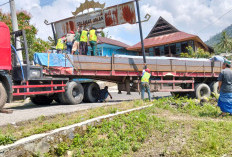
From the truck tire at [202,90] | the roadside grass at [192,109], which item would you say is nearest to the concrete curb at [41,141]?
the roadside grass at [192,109]

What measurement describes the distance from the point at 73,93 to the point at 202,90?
25.4 ft

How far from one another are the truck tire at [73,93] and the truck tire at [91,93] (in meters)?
0.63

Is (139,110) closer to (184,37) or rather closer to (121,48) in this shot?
(184,37)

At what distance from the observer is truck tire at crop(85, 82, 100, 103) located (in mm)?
10430

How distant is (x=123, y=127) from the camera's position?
5.38m

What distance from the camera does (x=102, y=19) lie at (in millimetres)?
12766

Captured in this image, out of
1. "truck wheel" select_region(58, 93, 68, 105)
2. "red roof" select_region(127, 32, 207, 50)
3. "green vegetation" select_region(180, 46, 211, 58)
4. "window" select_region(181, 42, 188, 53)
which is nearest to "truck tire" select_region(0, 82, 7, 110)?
"truck wheel" select_region(58, 93, 68, 105)

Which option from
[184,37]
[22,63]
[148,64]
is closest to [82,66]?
[22,63]

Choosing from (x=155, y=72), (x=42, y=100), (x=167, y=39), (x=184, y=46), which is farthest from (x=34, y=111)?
(x=184, y=46)

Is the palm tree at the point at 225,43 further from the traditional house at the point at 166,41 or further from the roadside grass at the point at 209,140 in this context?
the roadside grass at the point at 209,140

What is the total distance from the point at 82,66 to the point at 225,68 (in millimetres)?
5390

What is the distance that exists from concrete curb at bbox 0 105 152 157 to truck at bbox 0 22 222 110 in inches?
137

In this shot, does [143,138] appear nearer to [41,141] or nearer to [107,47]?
[41,141]

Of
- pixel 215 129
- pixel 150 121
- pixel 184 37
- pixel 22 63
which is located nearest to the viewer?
pixel 215 129
